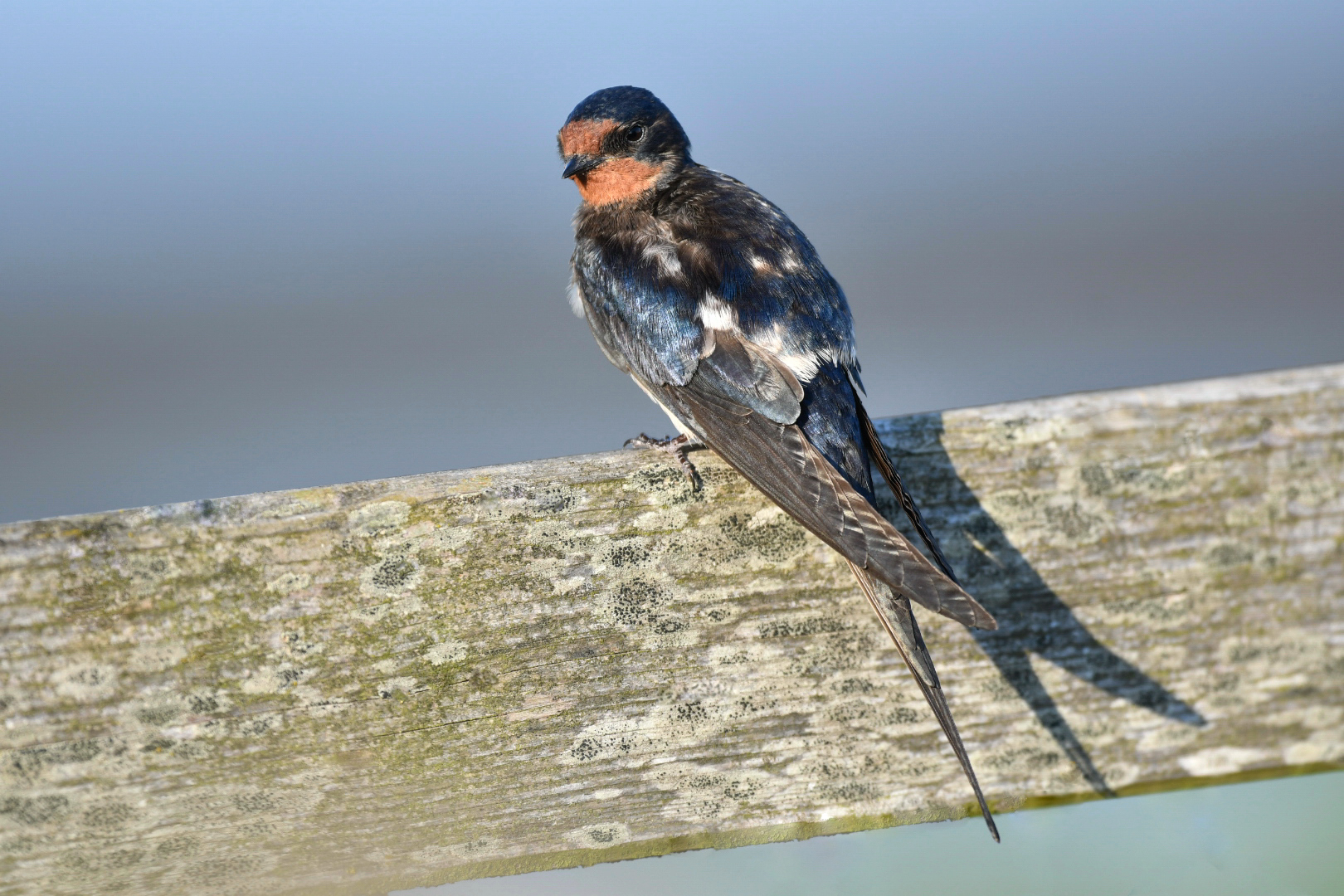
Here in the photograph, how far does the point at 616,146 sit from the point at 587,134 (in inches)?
3.3

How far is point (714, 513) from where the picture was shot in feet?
4.20

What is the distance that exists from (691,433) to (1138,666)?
2.92ft

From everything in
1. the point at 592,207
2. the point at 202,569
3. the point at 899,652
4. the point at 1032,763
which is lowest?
the point at 1032,763

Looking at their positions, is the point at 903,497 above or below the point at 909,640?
above

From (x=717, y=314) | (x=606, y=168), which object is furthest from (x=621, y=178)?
(x=717, y=314)

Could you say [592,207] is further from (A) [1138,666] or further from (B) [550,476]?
(A) [1138,666]

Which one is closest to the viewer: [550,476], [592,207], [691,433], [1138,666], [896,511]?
[550,476]

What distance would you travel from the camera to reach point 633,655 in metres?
1.23

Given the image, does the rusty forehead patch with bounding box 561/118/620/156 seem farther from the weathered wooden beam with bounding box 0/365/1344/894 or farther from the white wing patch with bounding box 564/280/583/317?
the weathered wooden beam with bounding box 0/365/1344/894

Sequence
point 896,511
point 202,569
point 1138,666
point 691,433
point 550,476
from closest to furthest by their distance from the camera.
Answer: point 202,569 → point 550,476 → point 1138,666 → point 896,511 → point 691,433

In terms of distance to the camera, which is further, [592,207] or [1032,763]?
[592,207]

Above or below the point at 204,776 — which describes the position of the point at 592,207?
above

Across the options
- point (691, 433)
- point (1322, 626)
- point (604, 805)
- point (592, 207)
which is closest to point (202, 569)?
point (604, 805)

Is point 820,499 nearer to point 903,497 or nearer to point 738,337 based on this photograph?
point 903,497
